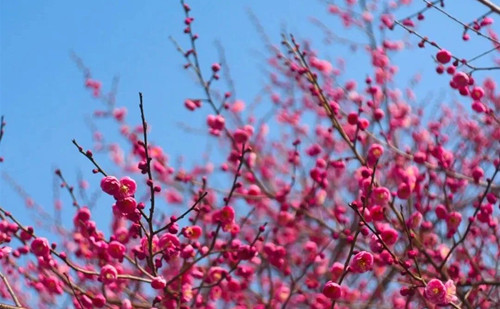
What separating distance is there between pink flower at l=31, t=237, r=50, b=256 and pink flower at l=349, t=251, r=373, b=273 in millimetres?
1528

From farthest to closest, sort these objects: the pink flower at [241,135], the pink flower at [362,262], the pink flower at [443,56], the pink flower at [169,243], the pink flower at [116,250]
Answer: the pink flower at [241,135]
the pink flower at [443,56]
the pink flower at [116,250]
the pink flower at [169,243]
the pink flower at [362,262]

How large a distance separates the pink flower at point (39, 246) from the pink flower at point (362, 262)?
5.01 ft

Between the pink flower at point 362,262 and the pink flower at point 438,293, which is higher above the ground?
the pink flower at point 362,262

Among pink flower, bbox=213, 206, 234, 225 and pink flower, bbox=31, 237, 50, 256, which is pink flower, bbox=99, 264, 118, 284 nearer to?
pink flower, bbox=31, 237, 50, 256

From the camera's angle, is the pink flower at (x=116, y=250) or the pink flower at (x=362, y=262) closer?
the pink flower at (x=362, y=262)

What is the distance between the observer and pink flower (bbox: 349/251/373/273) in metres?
2.60

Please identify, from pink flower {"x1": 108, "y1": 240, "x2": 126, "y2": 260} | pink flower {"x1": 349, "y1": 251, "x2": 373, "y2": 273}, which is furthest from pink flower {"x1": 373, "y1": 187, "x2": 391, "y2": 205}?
pink flower {"x1": 108, "y1": 240, "x2": 126, "y2": 260}

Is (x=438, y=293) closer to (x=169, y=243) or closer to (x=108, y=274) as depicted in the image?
(x=169, y=243)

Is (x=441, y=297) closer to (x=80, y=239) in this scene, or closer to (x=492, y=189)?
(x=492, y=189)

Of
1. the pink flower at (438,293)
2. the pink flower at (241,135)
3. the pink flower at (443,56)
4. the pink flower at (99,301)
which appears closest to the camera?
the pink flower at (438,293)

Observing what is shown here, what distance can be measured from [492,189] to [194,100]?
236 centimetres

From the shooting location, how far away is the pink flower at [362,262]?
260 centimetres

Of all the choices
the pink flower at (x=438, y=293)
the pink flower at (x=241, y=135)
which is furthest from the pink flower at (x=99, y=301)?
the pink flower at (x=241, y=135)

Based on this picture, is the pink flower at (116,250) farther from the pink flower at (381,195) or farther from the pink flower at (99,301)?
the pink flower at (381,195)
